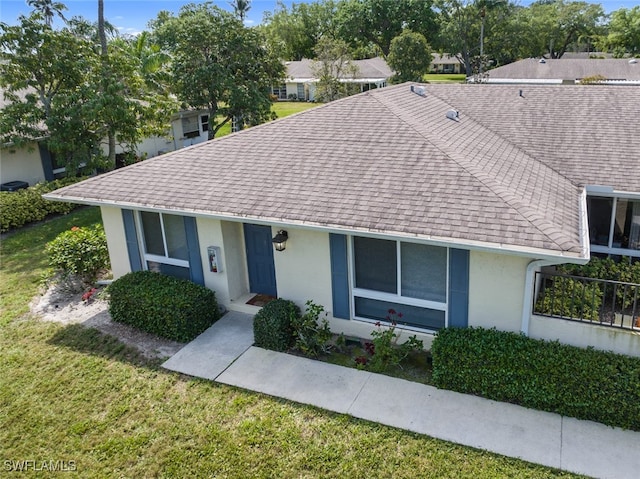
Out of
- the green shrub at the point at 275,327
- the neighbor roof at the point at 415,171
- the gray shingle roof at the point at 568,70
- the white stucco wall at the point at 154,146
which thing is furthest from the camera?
the gray shingle roof at the point at 568,70

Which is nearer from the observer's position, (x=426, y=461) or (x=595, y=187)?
(x=426, y=461)

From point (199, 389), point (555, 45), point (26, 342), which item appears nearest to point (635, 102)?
point (199, 389)

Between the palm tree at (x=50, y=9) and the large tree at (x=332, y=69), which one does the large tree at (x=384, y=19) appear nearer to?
the large tree at (x=332, y=69)

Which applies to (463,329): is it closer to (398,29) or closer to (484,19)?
(484,19)

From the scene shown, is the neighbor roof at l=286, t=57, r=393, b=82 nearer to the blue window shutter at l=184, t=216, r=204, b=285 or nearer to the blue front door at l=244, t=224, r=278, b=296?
the blue front door at l=244, t=224, r=278, b=296

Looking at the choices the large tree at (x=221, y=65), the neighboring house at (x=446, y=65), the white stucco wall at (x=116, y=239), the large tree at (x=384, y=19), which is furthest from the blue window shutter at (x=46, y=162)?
the neighboring house at (x=446, y=65)

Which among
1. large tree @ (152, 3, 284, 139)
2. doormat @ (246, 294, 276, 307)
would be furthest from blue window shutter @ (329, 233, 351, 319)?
large tree @ (152, 3, 284, 139)
